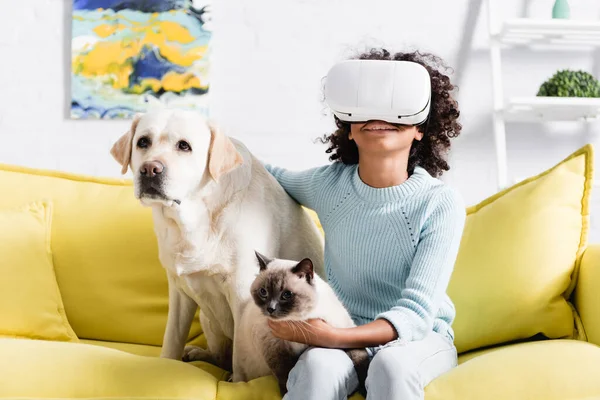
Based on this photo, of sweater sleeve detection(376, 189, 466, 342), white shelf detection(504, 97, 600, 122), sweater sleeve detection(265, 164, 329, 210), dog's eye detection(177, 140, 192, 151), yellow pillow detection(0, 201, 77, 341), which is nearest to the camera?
sweater sleeve detection(376, 189, 466, 342)

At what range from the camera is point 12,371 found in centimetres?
148

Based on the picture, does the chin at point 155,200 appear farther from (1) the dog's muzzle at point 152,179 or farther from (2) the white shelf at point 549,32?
(2) the white shelf at point 549,32

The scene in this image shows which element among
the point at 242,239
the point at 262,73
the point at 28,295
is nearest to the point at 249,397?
the point at 242,239

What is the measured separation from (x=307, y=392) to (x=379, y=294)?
0.44 m

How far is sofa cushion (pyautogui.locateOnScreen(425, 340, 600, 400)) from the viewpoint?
4.51ft

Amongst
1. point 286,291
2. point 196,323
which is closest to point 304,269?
point 286,291

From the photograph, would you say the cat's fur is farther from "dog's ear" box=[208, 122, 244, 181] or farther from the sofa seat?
"dog's ear" box=[208, 122, 244, 181]

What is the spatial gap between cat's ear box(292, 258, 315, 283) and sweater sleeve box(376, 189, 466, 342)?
0.18 m

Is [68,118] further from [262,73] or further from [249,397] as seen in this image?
[249,397]

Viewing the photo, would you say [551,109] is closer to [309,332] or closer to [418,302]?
[418,302]

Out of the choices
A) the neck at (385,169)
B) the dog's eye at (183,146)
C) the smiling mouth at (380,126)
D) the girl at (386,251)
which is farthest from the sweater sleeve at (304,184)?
the dog's eye at (183,146)

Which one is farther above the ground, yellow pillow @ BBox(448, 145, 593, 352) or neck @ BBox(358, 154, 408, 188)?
neck @ BBox(358, 154, 408, 188)

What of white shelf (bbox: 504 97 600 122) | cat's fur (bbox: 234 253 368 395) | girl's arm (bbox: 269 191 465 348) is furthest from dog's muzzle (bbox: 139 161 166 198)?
white shelf (bbox: 504 97 600 122)

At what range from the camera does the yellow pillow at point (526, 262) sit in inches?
68.7
